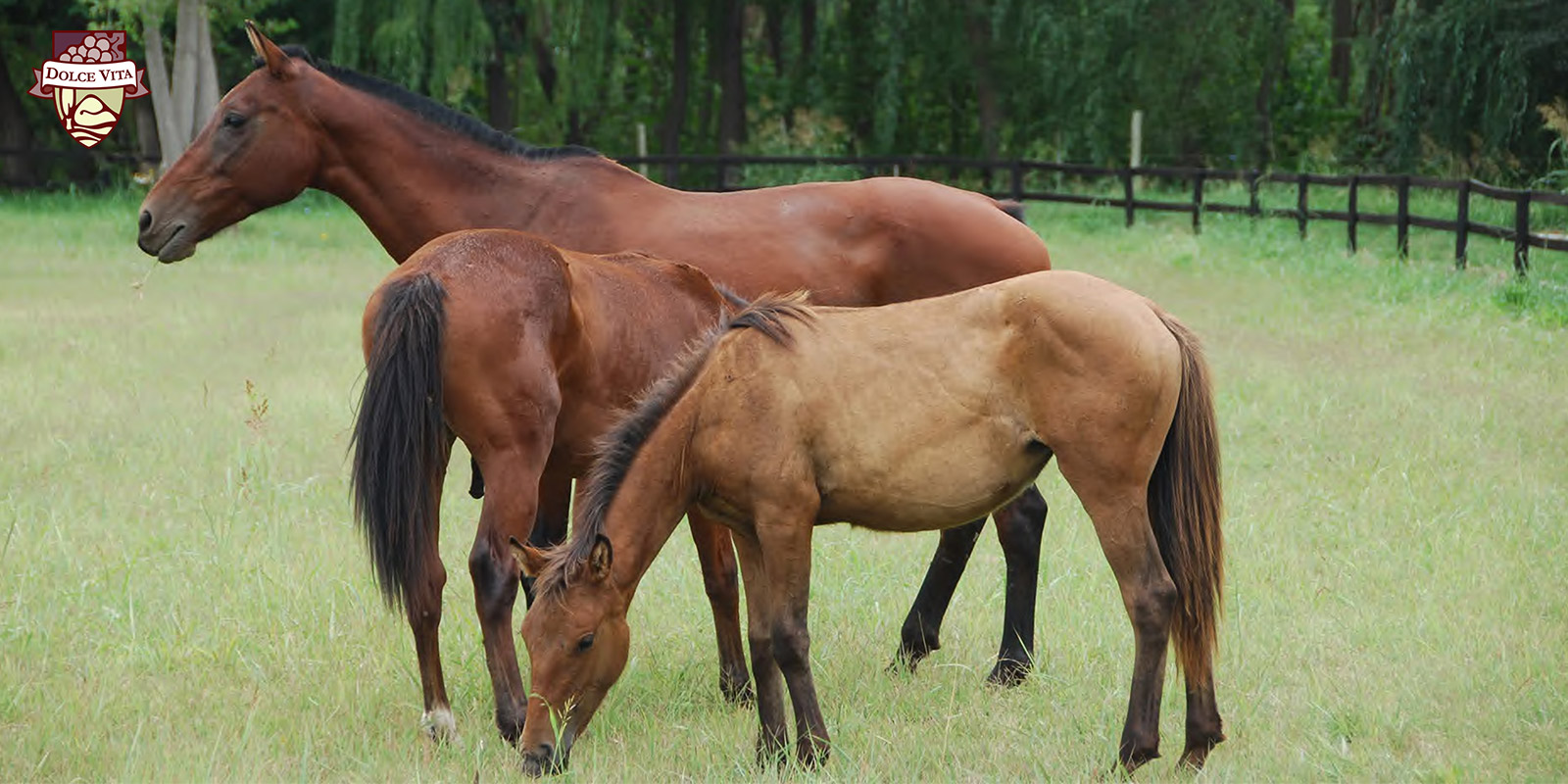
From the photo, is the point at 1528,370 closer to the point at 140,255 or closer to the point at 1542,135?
the point at 1542,135

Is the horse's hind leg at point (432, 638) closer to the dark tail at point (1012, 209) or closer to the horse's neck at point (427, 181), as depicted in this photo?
the horse's neck at point (427, 181)

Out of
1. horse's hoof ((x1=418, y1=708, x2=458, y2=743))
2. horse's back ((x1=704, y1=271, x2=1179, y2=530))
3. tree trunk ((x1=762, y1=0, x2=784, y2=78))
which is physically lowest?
horse's hoof ((x1=418, y1=708, x2=458, y2=743))

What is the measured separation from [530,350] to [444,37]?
60.4ft

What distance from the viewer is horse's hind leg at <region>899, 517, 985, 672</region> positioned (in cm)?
509

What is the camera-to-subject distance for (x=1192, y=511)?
4086 millimetres

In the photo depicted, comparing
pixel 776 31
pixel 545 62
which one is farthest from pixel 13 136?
pixel 776 31

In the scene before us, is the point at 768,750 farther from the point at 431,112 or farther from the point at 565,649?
the point at 431,112

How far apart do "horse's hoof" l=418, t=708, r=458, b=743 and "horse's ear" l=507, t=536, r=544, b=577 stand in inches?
25.6

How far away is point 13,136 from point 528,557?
25.6m

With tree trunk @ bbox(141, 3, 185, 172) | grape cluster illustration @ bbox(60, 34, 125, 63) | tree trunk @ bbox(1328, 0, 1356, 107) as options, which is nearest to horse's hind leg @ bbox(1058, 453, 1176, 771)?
tree trunk @ bbox(141, 3, 185, 172)

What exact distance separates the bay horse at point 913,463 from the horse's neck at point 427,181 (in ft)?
5.46

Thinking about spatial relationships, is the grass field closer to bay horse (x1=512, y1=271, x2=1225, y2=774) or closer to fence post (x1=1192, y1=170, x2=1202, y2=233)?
bay horse (x1=512, y1=271, x2=1225, y2=774)

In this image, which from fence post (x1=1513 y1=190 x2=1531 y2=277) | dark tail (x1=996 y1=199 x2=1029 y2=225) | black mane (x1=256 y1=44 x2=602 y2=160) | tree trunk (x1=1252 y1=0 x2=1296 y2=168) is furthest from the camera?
tree trunk (x1=1252 y1=0 x2=1296 y2=168)

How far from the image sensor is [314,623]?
17.1ft
